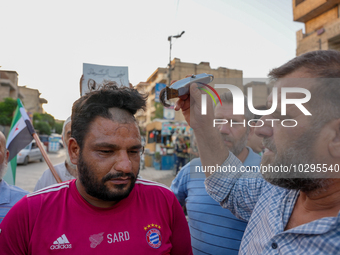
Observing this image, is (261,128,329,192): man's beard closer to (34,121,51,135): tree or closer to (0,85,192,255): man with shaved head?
(0,85,192,255): man with shaved head

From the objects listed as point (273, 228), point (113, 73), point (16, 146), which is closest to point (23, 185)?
point (16, 146)

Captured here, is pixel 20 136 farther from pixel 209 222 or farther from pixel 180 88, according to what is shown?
pixel 180 88

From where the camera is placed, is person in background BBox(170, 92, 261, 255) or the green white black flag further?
the green white black flag

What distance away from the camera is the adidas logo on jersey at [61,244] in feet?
4.88

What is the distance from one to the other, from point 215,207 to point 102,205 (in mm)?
1052

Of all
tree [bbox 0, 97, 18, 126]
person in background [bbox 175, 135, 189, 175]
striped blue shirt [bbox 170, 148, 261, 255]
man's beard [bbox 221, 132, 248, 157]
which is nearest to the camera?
striped blue shirt [bbox 170, 148, 261, 255]

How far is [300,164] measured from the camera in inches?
49.6

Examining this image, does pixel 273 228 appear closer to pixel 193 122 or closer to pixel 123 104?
pixel 193 122

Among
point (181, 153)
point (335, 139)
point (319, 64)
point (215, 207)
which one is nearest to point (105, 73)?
point (215, 207)

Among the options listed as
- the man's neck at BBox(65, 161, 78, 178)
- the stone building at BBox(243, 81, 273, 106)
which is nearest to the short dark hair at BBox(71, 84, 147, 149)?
the stone building at BBox(243, 81, 273, 106)

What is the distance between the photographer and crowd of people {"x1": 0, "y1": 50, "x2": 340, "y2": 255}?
122 cm

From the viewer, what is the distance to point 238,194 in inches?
73.0

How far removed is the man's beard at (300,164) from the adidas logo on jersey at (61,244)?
1215mm

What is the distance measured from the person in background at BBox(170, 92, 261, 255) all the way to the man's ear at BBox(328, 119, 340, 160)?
2.48 ft
